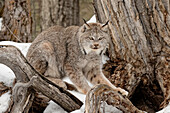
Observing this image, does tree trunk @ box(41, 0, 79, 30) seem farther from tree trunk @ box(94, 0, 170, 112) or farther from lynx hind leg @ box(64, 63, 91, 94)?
lynx hind leg @ box(64, 63, 91, 94)

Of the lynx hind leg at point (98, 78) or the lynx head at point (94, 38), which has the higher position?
the lynx head at point (94, 38)

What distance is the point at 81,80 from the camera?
4.11 metres

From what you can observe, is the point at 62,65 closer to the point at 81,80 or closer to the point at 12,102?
the point at 81,80

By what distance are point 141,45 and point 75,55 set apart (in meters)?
1.00

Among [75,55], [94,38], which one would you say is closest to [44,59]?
[75,55]

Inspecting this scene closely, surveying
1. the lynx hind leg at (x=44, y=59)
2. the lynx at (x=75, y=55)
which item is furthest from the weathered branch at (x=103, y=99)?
the lynx hind leg at (x=44, y=59)

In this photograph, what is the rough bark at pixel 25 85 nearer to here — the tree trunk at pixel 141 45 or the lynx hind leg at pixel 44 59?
the lynx hind leg at pixel 44 59

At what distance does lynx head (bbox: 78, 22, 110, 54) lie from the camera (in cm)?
400

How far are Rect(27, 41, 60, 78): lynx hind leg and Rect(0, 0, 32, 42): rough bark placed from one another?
1.63 metres

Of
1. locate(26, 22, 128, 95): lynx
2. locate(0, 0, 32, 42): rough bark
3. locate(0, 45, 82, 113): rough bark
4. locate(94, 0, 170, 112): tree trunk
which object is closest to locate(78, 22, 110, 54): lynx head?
locate(26, 22, 128, 95): lynx

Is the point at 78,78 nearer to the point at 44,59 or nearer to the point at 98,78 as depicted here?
the point at 98,78

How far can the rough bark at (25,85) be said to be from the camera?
117 inches

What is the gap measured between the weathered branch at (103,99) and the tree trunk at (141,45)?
2.88 feet

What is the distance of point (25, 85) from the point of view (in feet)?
9.77
